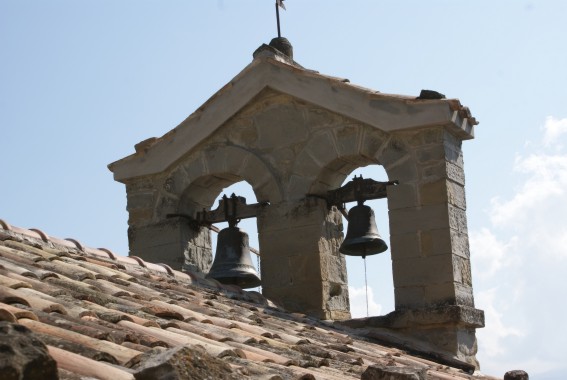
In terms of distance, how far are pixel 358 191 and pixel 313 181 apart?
31cm

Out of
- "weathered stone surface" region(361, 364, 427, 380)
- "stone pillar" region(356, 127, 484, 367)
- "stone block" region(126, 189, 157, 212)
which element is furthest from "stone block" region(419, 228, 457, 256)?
"weathered stone surface" region(361, 364, 427, 380)

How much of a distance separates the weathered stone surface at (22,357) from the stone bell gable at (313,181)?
5.14 meters

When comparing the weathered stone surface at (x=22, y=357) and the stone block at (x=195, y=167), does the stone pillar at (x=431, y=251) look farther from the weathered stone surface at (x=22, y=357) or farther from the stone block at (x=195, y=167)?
the weathered stone surface at (x=22, y=357)

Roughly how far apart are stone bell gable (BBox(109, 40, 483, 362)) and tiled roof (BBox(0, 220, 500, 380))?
480 millimetres

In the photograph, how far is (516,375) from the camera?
20.6 feet

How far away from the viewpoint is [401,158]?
25.3 feet

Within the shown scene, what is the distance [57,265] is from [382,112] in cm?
283

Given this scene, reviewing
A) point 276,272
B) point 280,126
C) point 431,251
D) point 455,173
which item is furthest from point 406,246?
point 280,126

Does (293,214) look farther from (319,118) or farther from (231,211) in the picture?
(319,118)

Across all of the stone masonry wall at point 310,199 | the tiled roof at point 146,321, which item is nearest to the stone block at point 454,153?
the stone masonry wall at point 310,199

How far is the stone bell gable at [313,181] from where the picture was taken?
758cm

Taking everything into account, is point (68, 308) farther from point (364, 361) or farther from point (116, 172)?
point (116, 172)

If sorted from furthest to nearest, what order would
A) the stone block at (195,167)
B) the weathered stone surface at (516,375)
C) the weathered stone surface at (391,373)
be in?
the stone block at (195,167) → the weathered stone surface at (516,375) → the weathered stone surface at (391,373)

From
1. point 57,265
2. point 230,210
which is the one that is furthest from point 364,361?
point 230,210
